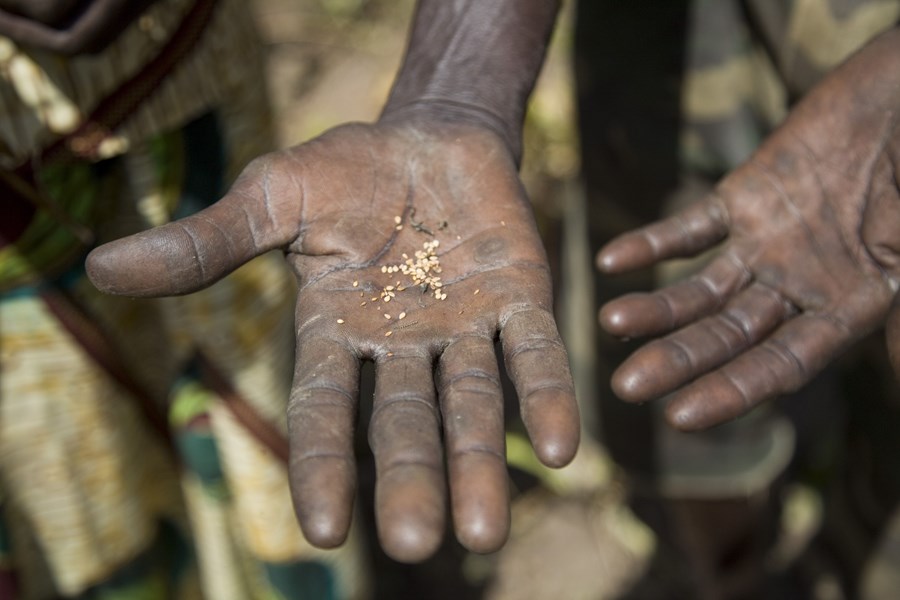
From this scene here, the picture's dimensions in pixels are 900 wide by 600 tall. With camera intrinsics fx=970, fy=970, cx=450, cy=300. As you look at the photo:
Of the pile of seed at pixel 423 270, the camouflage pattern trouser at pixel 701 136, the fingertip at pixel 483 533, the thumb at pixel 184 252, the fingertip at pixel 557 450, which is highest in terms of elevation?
the thumb at pixel 184 252

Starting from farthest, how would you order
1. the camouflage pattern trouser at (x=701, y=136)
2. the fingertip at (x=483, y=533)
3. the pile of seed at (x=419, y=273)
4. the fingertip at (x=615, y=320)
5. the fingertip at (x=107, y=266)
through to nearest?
the camouflage pattern trouser at (x=701, y=136), the fingertip at (x=615, y=320), the pile of seed at (x=419, y=273), the fingertip at (x=107, y=266), the fingertip at (x=483, y=533)

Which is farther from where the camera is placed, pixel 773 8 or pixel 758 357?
pixel 773 8

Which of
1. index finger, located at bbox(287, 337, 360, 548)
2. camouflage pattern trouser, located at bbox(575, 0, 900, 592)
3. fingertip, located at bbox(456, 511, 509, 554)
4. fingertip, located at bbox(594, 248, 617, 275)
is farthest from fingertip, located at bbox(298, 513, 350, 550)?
camouflage pattern trouser, located at bbox(575, 0, 900, 592)

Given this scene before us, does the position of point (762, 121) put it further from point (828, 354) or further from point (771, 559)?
point (771, 559)

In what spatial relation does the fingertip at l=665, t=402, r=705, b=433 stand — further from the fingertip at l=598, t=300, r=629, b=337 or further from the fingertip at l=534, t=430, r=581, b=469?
the fingertip at l=534, t=430, r=581, b=469

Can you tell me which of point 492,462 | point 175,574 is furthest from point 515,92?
point 175,574

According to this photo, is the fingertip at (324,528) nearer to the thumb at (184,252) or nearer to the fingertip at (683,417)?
the thumb at (184,252)

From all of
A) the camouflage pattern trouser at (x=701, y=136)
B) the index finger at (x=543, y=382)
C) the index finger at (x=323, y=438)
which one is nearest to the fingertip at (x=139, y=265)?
the index finger at (x=323, y=438)

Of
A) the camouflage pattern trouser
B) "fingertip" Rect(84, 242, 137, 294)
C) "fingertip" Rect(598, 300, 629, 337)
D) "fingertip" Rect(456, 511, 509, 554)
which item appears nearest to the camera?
"fingertip" Rect(456, 511, 509, 554)
